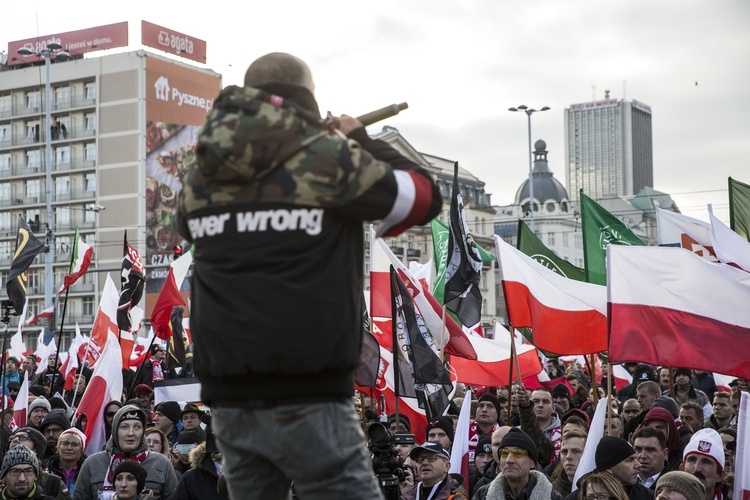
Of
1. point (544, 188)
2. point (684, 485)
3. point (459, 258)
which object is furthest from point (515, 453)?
point (544, 188)

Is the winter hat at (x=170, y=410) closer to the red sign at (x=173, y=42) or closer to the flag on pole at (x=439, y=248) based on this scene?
the flag on pole at (x=439, y=248)

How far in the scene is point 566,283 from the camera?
1213cm

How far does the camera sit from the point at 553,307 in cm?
1186

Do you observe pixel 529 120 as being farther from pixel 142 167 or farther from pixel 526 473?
pixel 526 473

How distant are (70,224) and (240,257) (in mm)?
83642

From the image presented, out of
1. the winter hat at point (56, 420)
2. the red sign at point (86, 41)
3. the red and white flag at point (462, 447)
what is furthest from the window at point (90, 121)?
the red and white flag at point (462, 447)

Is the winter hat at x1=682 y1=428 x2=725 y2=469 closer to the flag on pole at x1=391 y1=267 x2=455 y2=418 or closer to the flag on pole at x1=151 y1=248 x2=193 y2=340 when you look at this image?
the flag on pole at x1=391 y1=267 x2=455 y2=418

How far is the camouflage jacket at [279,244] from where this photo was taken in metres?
2.99

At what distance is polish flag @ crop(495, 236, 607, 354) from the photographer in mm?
11555

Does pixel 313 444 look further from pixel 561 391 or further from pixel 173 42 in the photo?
pixel 173 42

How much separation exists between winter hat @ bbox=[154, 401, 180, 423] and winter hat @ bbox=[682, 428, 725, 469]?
5.70 meters

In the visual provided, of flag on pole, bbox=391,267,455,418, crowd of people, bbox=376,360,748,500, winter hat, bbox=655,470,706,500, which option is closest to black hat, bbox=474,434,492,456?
crowd of people, bbox=376,360,748,500

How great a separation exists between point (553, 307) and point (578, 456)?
328cm

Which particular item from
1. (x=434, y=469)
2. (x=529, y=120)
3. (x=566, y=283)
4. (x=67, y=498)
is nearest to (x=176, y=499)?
(x=67, y=498)
